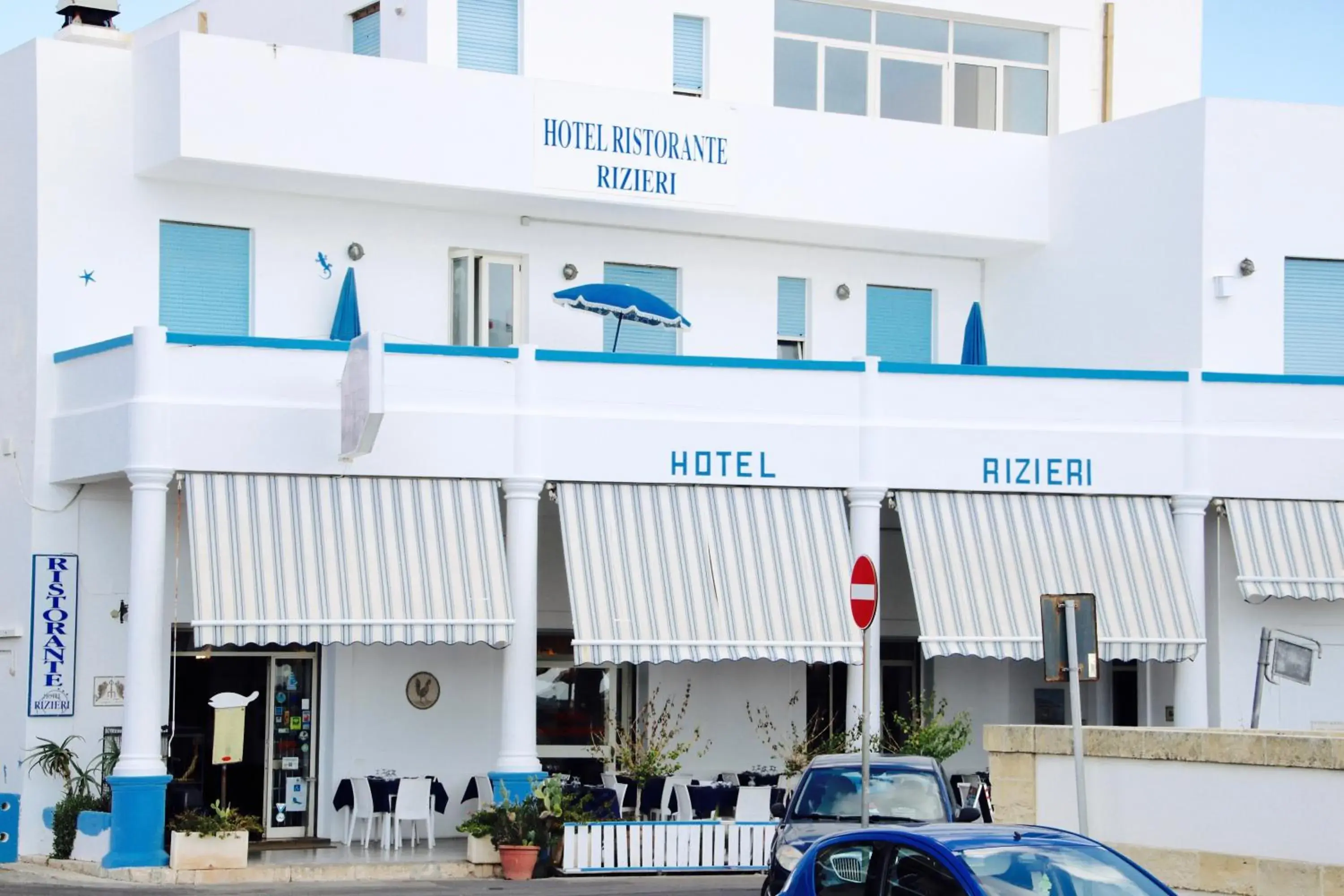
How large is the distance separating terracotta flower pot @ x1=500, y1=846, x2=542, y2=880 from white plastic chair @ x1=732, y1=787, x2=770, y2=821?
280 cm

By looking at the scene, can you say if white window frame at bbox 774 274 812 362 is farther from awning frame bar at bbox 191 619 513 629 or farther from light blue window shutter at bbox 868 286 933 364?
awning frame bar at bbox 191 619 513 629

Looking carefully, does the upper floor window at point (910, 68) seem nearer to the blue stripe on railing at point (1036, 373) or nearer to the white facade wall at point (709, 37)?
the white facade wall at point (709, 37)

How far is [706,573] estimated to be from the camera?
24125mm

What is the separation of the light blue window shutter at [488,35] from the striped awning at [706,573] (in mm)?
6194

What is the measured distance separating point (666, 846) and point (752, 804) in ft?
5.16

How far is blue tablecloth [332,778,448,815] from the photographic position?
79.7 ft

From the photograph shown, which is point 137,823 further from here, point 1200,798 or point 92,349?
point 1200,798

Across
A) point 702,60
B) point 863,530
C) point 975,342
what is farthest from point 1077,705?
point 702,60

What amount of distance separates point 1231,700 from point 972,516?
4162 millimetres

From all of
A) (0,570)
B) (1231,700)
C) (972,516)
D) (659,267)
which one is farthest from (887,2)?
(0,570)

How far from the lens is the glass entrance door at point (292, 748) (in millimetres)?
25250

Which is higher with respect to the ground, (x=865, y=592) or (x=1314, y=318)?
(x=1314, y=318)

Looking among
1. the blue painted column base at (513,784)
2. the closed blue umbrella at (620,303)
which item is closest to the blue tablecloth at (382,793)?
the blue painted column base at (513,784)

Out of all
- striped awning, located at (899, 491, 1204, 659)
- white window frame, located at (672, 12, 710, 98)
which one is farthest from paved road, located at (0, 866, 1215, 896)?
white window frame, located at (672, 12, 710, 98)
